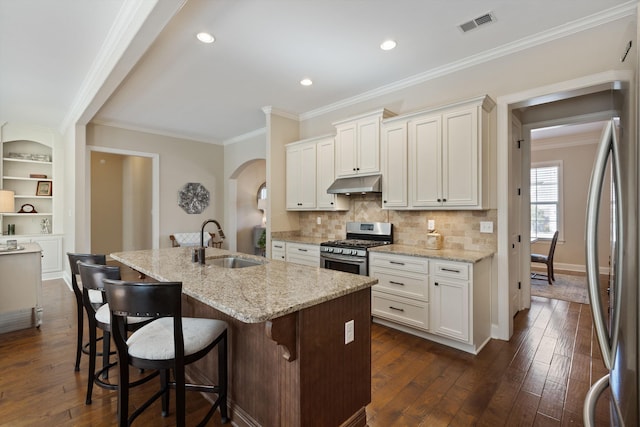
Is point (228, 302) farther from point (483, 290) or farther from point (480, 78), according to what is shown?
point (480, 78)

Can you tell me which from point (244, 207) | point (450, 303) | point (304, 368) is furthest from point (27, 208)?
point (450, 303)

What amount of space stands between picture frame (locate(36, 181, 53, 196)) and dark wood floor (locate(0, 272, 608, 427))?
364 centimetres

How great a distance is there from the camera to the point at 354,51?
304 centimetres

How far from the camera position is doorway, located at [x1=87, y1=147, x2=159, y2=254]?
7.34 metres

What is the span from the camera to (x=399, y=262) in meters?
3.19

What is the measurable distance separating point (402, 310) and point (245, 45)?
3.02 m

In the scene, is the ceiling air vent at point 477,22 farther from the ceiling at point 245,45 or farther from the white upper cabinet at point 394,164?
the white upper cabinet at point 394,164

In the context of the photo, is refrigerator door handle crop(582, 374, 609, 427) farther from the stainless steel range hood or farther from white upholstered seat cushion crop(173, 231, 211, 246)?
white upholstered seat cushion crop(173, 231, 211, 246)

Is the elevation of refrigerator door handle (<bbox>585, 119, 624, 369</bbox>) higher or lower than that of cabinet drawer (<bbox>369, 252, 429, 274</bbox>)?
higher

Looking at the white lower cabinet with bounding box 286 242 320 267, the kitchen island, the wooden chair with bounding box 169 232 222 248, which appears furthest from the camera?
the wooden chair with bounding box 169 232 222 248

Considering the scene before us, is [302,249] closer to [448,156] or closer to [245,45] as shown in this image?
[448,156]

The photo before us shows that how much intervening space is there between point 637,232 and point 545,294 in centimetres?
467

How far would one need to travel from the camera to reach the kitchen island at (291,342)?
144 cm

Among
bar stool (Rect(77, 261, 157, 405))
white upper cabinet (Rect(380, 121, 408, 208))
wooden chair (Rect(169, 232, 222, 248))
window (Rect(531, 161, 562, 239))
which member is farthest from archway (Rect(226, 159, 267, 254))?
window (Rect(531, 161, 562, 239))
